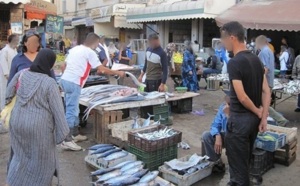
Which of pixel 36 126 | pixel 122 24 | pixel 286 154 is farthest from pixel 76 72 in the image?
pixel 122 24

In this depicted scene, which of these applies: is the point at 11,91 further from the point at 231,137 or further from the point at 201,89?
the point at 201,89

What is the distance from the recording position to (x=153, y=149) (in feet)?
16.4

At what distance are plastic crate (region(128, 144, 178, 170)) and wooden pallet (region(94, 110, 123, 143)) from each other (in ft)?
3.40

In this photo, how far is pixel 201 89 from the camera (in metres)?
13.7

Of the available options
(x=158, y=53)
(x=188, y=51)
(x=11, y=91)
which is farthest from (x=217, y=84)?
(x=11, y=91)

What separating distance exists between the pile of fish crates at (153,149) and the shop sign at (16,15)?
347 inches

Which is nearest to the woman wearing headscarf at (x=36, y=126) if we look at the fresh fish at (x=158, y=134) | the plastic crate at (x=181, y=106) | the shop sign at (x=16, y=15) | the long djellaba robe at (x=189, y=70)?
the fresh fish at (x=158, y=134)

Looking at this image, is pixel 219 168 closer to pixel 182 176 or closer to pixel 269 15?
pixel 182 176

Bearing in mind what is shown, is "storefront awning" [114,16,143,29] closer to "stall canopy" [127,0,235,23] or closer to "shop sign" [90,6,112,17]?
"shop sign" [90,6,112,17]

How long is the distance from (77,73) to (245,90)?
3212mm

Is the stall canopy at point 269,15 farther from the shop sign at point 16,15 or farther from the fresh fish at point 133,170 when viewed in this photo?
the fresh fish at point 133,170

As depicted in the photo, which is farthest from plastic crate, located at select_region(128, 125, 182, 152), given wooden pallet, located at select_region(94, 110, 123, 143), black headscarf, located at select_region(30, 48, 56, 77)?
black headscarf, located at select_region(30, 48, 56, 77)

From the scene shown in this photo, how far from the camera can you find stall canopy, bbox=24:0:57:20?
46.8 ft

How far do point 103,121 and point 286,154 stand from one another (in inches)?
119
